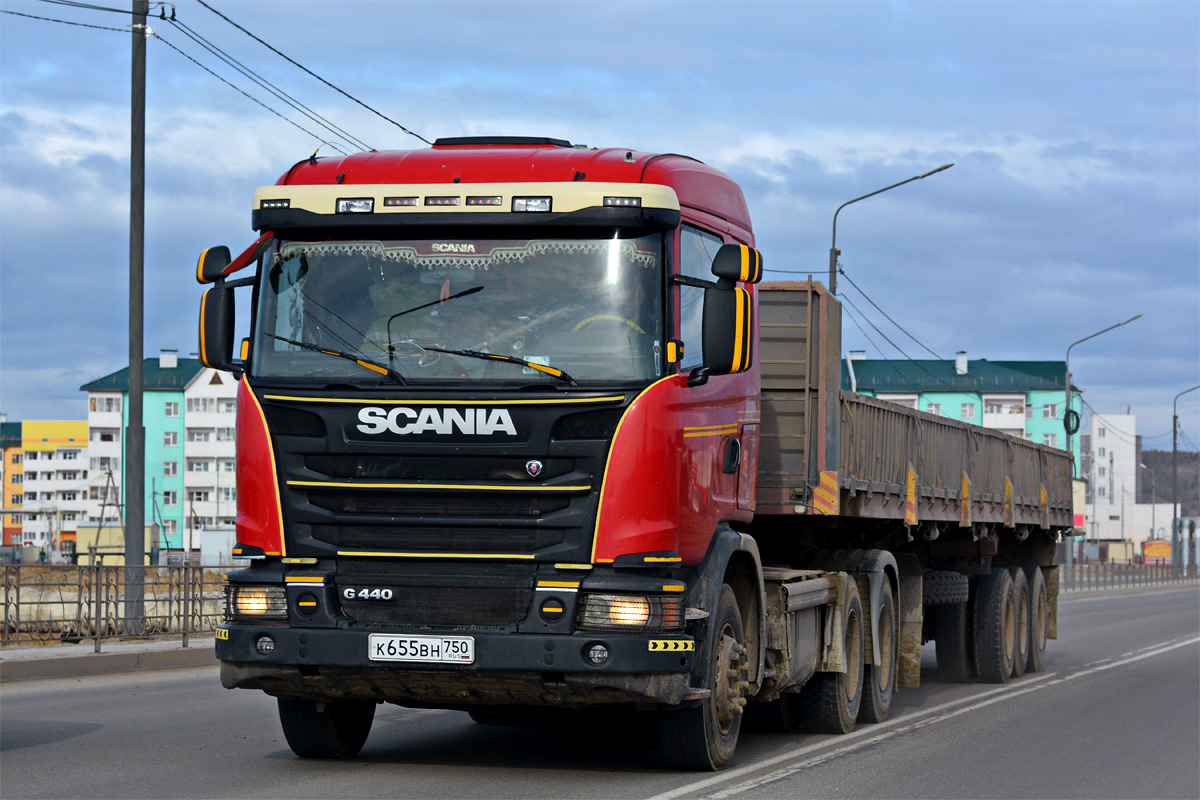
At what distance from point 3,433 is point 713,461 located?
6680 inches

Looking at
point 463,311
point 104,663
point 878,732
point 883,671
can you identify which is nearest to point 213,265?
point 463,311

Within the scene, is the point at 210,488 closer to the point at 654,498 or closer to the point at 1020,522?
the point at 1020,522

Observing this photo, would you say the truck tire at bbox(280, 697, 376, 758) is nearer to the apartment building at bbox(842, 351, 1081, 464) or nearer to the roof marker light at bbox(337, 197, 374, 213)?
the roof marker light at bbox(337, 197, 374, 213)

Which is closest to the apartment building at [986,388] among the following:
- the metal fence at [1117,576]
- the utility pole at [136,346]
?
the metal fence at [1117,576]

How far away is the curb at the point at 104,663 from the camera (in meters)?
15.0

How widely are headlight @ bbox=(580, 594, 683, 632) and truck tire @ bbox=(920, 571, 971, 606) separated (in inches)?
305

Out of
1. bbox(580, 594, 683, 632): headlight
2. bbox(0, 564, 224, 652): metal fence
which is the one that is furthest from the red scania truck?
bbox(0, 564, 224, 652): metal fence

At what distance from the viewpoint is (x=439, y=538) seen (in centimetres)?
781

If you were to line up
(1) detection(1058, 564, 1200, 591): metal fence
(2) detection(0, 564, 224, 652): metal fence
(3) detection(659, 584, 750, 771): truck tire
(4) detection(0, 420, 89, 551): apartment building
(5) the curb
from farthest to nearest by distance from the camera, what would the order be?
(4) detection(0, 420, 89, 551): apartment building, (1) detection(1058, 564, 1200, 591): metal fence, (2) detection(0, 564, 224, 652): metal fence, (5) the curb, (3) detection(659, 584, 750, 771): truck tire

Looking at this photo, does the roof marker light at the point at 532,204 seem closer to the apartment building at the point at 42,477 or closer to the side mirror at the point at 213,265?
the side mirror at the point at 213,265

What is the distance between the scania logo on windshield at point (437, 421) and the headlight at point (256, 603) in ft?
3.29

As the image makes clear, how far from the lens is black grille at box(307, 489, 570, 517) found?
7707mm

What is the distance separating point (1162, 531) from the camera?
497 ft

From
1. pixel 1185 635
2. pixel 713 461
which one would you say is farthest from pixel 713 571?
pixel 1185 635
